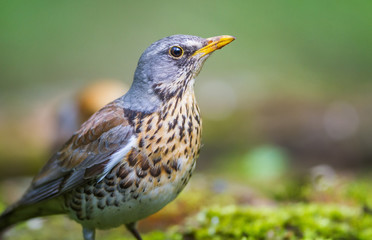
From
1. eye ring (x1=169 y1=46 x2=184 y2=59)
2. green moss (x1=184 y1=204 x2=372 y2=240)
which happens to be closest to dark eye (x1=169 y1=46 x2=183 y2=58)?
eye ring (x1=169 y1=46 x2=184 y2=59)

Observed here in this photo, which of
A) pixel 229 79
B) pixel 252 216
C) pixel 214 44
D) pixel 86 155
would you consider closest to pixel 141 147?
pixel 86 155

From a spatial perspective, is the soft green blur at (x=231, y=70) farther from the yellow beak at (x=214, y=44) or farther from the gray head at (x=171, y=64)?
the yellow beak at (x=214, y=44)

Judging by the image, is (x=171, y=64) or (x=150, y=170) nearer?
(x=150, y=170)

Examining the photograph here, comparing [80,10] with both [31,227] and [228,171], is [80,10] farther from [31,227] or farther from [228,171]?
[31,227]

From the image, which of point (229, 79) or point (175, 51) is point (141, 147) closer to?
point (175, 51)

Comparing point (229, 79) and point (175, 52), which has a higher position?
point (175, 52)

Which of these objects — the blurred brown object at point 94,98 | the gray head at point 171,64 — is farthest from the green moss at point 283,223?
the blurred brown object at point 94,98
